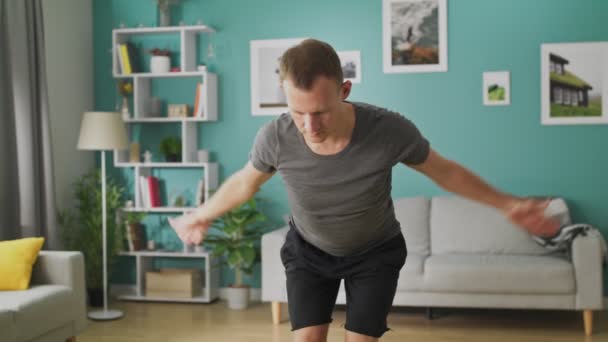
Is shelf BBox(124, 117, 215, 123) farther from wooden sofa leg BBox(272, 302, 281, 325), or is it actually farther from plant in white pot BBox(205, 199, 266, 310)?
wooden sofa leg BBox(272, 302, 281, 325)

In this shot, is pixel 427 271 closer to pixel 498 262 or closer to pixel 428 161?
pixel 498 262

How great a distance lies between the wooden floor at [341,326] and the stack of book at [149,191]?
0.80 meters

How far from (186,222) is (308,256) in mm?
386

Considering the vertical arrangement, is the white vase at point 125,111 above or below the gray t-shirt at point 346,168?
above

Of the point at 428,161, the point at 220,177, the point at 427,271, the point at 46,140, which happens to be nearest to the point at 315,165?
the point at 428,161

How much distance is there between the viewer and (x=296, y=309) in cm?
240

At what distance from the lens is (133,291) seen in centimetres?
606

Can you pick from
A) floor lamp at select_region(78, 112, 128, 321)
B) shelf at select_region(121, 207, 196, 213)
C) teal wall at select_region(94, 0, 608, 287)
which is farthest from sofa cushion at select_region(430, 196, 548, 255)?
floor lamp at select_region(78, 112, 128, 321)

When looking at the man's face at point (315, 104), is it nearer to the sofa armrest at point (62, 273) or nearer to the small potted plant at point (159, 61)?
the sofa armrest at point (62, 273)

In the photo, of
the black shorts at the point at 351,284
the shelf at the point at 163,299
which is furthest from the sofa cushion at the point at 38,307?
the black shorts at the point at 351,284

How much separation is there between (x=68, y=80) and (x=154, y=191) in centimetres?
105

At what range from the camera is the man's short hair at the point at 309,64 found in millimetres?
1954

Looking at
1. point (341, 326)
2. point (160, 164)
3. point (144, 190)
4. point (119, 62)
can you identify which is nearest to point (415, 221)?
point (341, 326)

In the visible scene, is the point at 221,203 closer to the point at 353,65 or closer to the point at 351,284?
the point at 351,284
